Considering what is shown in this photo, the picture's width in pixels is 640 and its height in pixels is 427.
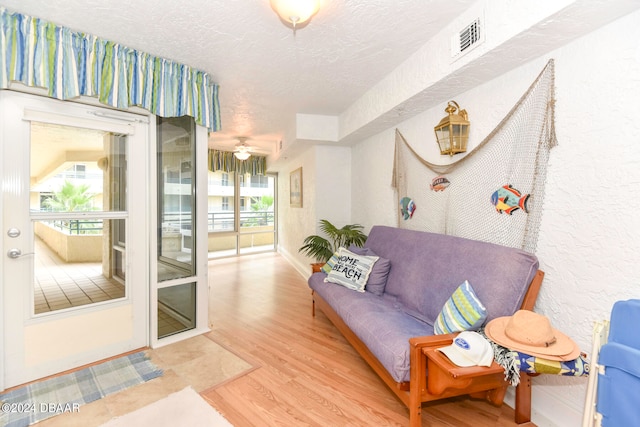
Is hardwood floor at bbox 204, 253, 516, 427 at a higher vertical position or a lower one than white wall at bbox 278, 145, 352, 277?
lower

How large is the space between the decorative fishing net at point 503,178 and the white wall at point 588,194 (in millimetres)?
63

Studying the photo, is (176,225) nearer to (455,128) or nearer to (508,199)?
(455,128)

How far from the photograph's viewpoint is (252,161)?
6.45 m

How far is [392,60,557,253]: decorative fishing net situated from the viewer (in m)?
1.68

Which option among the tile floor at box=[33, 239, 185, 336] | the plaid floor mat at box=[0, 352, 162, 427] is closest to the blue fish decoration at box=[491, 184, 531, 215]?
the plaid floor mat at box=[0, 352, 162, 427]

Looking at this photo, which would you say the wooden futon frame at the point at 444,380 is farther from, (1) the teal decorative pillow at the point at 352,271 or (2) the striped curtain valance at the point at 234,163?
(2) the striped curtain valance at the point at 234,163

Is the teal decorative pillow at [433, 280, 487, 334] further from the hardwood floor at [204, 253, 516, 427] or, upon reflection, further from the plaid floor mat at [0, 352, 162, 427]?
the plaid floor mat at [0, 352, 162, 427]

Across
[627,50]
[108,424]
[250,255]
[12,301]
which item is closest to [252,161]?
[250,255]

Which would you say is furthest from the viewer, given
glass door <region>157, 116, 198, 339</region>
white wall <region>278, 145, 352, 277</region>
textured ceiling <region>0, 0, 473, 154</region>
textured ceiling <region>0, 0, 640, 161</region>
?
white wall <region>278, 145, 352, 277</region>

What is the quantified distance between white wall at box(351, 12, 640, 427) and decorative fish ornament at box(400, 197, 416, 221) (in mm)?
1208

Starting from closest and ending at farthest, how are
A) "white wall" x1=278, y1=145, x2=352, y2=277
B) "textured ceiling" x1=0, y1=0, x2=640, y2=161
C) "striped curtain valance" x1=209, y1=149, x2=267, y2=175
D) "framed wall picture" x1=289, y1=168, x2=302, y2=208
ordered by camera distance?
"textured ceiling" x1=0, y1=0, x2=640, y2=161 < "white wall" x1=278, y1=145, x2=352, y2=277 < "framed wall picture" x1=289, y1=168, x2=302, y2=208 < "striped curtain valance" x1=209, y1=149, x2=267, y2=175

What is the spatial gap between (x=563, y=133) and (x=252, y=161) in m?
5.75

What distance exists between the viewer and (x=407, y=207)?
2.87 meters

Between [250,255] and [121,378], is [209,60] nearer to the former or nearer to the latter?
[121,378]
